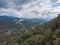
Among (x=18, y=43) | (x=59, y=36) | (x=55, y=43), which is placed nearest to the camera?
(x=55, y=43)

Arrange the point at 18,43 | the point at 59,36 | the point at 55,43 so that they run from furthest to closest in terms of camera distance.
A: the point at 18,43 → the point at 59,36 → the point at 55,43

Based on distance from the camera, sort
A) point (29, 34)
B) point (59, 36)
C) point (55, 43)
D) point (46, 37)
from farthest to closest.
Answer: point (29, 34) < point (46, 37) < point (59, 36) < point (55, 43)

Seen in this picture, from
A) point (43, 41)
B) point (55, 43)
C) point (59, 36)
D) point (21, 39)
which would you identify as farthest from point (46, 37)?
point (21, 39)

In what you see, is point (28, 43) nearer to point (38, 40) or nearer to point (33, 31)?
point (38, 40)

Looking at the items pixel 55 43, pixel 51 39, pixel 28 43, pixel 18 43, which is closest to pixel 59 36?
pixel 51 39

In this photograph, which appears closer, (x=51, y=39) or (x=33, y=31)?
(x=51, y=39)

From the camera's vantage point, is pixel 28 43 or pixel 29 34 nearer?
pixel 28 43

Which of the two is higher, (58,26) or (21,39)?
(58,26)

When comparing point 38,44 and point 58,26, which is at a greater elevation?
point 58,26

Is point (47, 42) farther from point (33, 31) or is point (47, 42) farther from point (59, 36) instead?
point (33, 31)
